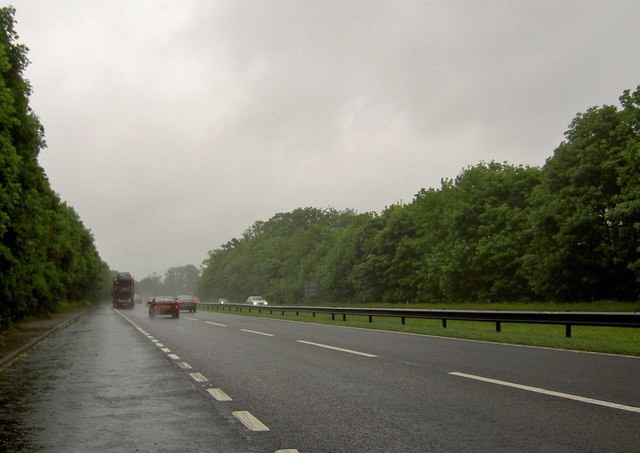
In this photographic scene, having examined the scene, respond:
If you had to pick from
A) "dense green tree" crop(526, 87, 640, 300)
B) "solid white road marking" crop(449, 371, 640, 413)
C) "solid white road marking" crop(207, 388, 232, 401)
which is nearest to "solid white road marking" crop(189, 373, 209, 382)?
"solid white road marking" crop(207, 388, 232, 401)

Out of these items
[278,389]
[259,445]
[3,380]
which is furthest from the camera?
[3,380]

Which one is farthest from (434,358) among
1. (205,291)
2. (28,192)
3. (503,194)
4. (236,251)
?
(205,291)

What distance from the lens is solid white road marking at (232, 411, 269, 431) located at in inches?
234

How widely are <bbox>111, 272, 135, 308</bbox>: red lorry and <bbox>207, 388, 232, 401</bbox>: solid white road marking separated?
2722 inches

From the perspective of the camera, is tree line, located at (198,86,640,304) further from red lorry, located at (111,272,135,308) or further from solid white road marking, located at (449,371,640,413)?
solid white road marking, located at (449,371,640,413)

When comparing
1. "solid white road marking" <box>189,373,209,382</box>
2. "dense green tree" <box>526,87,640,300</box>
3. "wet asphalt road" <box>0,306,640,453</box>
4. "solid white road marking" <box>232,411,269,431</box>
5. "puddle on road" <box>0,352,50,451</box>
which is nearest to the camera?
"wet asphalt road" <box>0,306,640,453</box>

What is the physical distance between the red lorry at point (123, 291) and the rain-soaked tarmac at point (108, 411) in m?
64.4

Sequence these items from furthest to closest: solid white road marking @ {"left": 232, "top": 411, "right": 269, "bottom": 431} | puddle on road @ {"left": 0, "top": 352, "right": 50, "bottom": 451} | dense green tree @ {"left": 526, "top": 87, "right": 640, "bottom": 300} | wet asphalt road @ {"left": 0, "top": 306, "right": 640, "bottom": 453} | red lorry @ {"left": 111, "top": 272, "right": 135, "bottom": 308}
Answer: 1. red lorry @ {"left": 111, "top": 272, "right": 135, "bottom": 308}
2. dense green tree @ {"left": 526, "top": 87, "right": 640, "bottom": 300}
3. solid white road marking @ {"left": 232, "top": 411, "right": 269, "bottom": 431}
4. puddle on road @ {"left": 0, "top": 352, "right": 50, "bottom": 451}
5. wet asphalt road @ {"left": 0, "top": 306, "right": 640, "bottom": 453}

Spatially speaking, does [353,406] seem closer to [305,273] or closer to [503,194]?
[503,194]

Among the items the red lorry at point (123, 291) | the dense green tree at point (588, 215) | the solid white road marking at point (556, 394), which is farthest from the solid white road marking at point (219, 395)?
the red lorry at point (123, 291)

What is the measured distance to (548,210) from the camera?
42.3m

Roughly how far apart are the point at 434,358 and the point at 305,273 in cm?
8176

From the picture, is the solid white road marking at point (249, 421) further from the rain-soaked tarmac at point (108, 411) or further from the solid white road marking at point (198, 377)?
the solid white road marking at point (198, 377)

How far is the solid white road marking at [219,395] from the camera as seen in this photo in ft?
25.3
